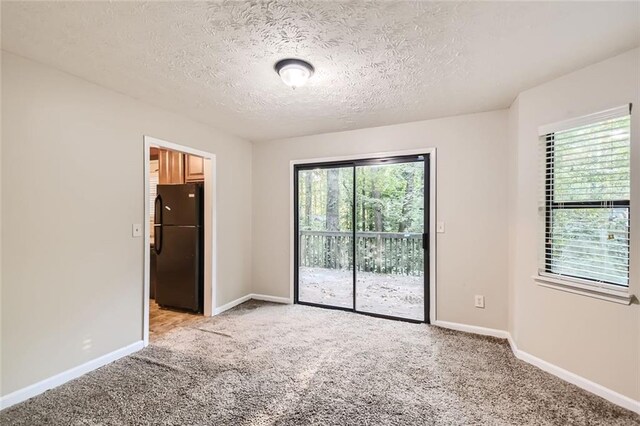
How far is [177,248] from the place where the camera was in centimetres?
383

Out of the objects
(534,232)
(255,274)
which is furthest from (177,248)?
(534,232)

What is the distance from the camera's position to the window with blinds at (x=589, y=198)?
2.00 m

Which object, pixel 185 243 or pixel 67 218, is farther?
pixel 185 243

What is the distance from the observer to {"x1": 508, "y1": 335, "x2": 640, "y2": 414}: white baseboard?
1.93 m

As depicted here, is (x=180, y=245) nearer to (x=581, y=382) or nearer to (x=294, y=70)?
(x=294, y=70)

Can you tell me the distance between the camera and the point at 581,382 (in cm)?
217

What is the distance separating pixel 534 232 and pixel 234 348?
283 centimetres

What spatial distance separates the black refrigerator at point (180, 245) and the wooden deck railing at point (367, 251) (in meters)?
1.37

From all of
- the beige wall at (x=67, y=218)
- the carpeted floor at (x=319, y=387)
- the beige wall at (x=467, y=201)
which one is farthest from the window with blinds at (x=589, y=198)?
the beige wall at (x=67, y=218)

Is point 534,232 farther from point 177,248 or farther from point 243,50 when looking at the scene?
point 177,248

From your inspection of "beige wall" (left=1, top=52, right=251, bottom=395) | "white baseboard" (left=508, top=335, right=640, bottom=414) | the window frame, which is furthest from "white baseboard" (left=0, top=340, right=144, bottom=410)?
the window frame

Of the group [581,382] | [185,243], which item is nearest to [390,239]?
[581,382]

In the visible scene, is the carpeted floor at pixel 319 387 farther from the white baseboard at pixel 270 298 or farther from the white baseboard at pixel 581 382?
the white baseboard at pixel 270 298

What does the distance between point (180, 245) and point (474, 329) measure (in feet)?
11.7
